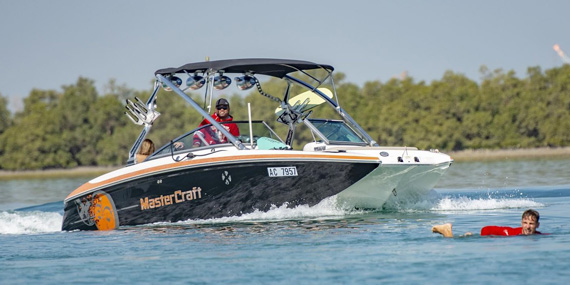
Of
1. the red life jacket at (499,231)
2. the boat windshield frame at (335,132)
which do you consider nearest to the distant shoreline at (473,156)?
the boat windshield frame at (335,132)

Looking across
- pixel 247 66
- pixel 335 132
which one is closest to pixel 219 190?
pixel 247 66

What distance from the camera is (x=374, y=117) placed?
274 ft

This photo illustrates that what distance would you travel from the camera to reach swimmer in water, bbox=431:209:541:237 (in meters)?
10.8

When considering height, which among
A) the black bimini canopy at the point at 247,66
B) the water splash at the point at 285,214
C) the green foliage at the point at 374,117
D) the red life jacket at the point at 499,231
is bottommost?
the red life jacket at the point at 499,231

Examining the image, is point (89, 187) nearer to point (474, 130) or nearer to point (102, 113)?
point (474, 130)

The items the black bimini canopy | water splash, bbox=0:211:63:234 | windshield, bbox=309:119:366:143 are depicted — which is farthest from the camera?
water splash, bbox=0:211:63:234

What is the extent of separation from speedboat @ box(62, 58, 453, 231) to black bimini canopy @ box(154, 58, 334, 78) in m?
0.02

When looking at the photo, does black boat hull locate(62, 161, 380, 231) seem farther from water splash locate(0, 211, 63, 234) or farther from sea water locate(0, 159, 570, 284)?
water splash locate(0, 211, 63, 234)

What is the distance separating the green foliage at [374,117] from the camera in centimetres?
7562

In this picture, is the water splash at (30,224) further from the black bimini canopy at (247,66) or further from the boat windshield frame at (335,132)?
the boat windshield frame at (335,132)

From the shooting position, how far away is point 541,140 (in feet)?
246

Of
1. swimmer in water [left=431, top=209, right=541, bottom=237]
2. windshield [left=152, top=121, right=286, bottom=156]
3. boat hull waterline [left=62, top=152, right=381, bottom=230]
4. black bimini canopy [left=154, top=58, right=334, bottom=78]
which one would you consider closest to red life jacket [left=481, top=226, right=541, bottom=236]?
swimmer in water [left=431, top=209, right=541, bottom=237]

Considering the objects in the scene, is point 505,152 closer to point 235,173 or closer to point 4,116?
point 4,116

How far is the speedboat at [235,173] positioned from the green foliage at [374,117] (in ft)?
180
